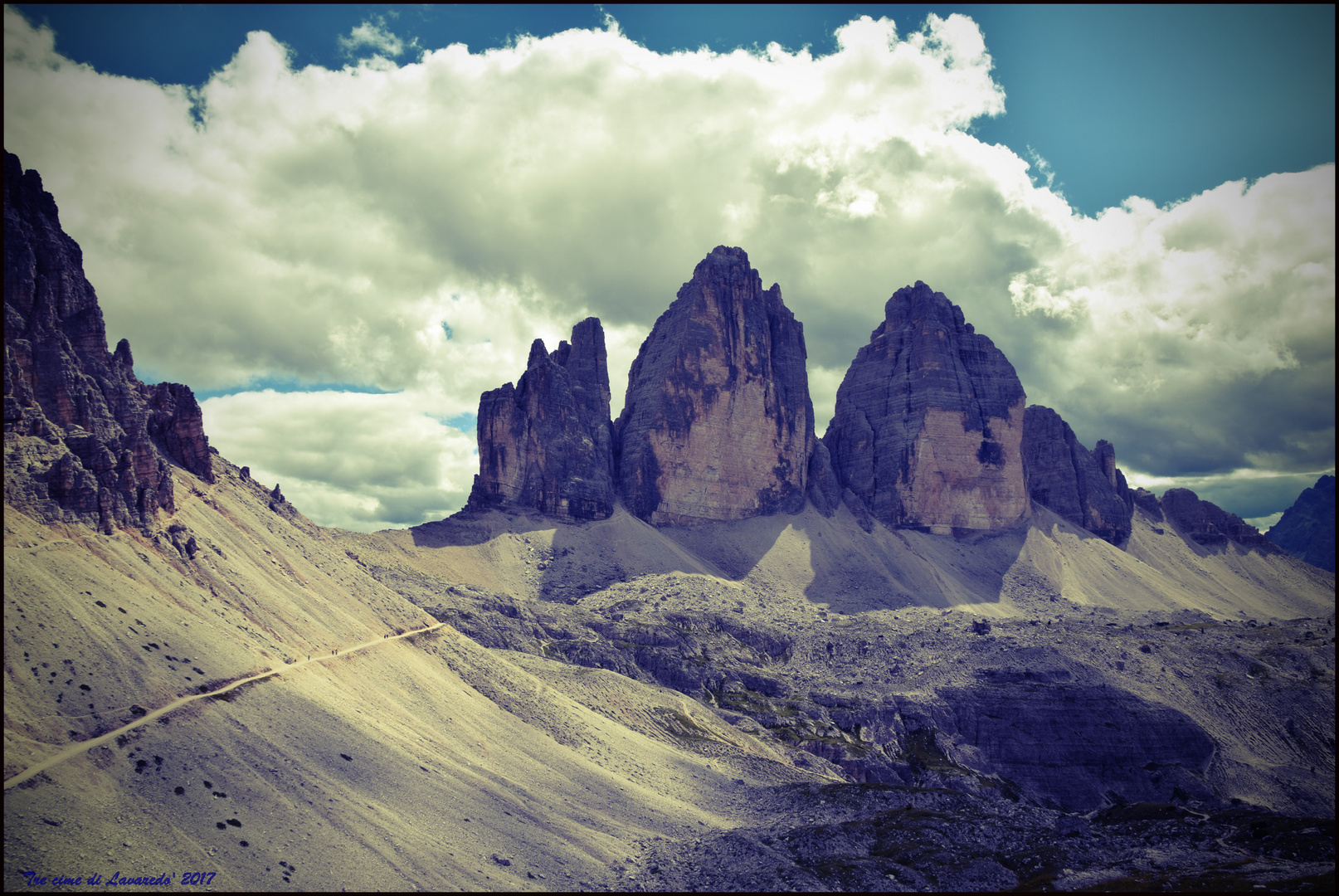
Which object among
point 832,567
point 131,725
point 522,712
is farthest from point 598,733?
point 832,567

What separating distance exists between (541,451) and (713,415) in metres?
32.4

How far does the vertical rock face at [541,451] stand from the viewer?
5226 inches

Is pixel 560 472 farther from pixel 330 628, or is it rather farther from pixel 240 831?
pixel 240 831

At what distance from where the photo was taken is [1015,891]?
42.0 m

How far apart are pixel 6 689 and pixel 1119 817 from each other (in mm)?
66841

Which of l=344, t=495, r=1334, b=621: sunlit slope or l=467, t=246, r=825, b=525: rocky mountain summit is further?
l=467, t=246, r=825, b=525: rocky mountain summit

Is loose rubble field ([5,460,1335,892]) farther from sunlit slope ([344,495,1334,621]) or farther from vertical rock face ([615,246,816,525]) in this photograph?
vertical rock face ([615,246,816,525])

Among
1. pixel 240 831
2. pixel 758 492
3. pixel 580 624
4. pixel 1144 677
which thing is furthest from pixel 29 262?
pixel 758 492

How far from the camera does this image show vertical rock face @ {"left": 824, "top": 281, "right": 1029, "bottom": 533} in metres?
162

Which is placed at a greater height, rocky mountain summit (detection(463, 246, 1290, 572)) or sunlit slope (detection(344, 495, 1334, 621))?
rocky mountain summit (detection(463, 246, 1290, 572))

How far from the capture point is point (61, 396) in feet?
154

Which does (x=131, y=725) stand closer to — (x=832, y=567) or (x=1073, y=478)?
(x=832, y=567)

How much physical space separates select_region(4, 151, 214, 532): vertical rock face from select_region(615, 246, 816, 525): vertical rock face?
93.3m

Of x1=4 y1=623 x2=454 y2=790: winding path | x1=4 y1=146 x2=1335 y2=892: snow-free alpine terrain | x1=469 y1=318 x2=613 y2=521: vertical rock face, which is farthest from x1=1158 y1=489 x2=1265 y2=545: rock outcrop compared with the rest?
x1=4 y1=623 x2=454 y2=790: winding path
